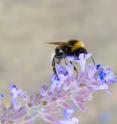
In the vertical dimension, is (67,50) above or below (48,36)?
above

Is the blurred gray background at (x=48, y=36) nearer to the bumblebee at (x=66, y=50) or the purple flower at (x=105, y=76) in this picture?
the bumblebee at (x=66, y=50)

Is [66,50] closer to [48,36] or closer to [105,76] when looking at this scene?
[105,76]

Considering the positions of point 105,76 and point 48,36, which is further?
point 48,36

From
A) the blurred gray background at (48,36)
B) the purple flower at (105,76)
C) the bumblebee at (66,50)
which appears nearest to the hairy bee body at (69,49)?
the bumblebee at (66,50)

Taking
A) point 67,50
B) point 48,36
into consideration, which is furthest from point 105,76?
point 48,36

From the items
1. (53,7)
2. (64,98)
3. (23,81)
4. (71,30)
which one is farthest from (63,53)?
(53,7)

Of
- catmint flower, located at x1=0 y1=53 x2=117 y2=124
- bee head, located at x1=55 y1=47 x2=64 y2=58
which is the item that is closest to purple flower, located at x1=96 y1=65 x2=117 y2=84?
catmint flower, located at x1=0 y1=53 x2=117 y2=124

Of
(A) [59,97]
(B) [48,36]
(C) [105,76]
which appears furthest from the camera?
(B) [48,36]

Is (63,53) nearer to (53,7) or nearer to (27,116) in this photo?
(27,116)

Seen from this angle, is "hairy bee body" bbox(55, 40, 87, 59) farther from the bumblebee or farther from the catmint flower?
the catmint flower
